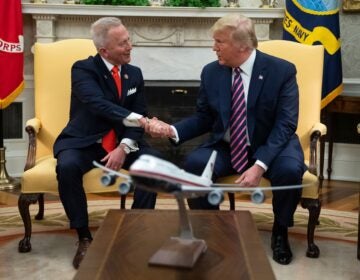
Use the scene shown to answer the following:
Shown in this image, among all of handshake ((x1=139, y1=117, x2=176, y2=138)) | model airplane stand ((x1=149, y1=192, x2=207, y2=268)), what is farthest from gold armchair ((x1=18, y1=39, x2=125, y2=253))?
model airplane stand ((x1=149, y1=192, x2=207, y2=268))

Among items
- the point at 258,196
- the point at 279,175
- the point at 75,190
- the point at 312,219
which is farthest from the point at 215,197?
the point at 312,219

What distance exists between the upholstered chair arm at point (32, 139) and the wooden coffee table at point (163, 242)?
3.14 feet

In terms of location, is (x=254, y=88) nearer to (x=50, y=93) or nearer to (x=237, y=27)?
(x=237, y=27)

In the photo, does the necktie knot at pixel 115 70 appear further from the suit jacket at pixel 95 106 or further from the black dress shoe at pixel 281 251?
the black dress shoe at pixel 281 251

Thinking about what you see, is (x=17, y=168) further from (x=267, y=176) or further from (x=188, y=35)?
(x=267, y=176)

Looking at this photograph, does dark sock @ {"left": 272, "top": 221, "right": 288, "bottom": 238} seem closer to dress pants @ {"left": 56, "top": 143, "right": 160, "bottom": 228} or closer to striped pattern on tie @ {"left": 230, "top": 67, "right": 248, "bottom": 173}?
striped pattern on tie @ {"left": 230, "top": 67, "right": 248, "bottom": 173}

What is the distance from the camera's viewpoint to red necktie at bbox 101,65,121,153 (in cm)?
319

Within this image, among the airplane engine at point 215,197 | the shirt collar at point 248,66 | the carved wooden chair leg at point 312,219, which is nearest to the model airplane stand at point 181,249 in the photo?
the airplane engine at point 215,197

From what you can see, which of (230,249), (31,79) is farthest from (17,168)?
(230,249)

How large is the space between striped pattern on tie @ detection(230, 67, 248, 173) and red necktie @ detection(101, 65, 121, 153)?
619 millimetres

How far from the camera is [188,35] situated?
5.14 m

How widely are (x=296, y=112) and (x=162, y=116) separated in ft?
7.65

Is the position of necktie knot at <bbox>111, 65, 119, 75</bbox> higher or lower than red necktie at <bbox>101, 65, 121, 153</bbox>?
higher

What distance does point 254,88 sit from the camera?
123 inches
